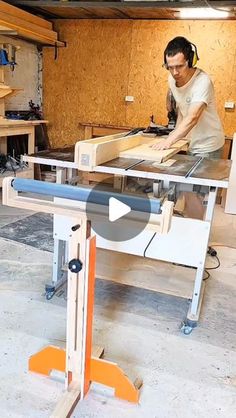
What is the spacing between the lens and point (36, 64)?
4.86 m

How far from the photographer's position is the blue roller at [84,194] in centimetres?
107

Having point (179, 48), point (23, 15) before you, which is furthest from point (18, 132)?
point (179, 48)

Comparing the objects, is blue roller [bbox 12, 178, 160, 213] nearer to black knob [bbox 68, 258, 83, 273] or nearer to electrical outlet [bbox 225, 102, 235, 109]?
black knob [bbox 68, 258, 83, 273]

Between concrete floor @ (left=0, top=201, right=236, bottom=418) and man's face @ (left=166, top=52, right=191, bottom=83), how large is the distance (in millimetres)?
1354

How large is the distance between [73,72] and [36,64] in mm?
541

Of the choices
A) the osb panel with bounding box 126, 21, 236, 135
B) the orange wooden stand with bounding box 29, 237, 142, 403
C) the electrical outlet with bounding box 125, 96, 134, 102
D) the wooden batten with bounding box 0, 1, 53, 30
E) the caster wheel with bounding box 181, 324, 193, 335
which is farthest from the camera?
the electrical outlet with bounding box 125, 96, 134, 102

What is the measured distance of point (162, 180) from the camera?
1.81 meters

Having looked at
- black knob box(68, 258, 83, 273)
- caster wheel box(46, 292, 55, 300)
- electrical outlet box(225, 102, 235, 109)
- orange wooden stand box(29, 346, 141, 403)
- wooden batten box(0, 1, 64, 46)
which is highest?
wooden batten box(0, 1, 64, 46)

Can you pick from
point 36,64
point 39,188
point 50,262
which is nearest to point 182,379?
point 39,188

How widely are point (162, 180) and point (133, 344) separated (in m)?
0.82

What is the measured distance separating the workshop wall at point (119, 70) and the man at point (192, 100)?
77.8 inches

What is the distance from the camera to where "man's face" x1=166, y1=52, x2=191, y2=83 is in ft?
6.75

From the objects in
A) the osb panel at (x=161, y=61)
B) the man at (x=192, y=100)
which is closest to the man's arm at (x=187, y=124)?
the man at (x=192, y=100)
